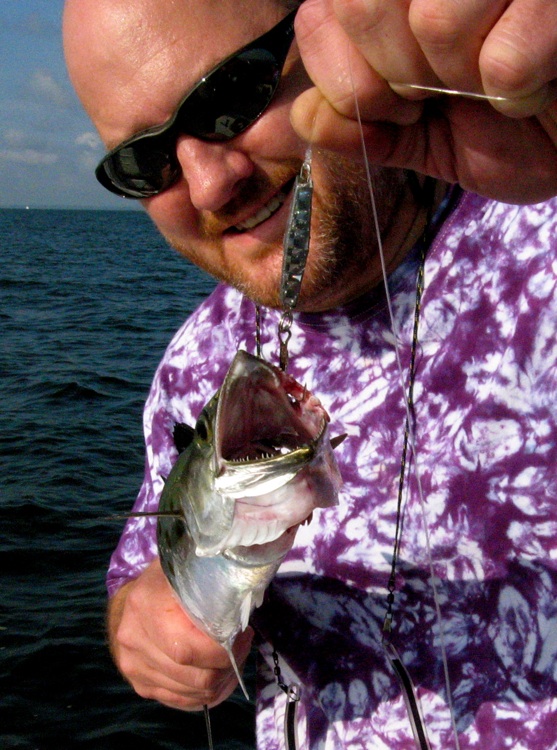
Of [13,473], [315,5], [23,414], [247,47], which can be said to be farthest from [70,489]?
[315,5]

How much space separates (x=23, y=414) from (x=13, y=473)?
2636 mm

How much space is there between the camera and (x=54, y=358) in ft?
53.4

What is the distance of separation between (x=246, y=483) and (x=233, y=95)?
4.42 ft

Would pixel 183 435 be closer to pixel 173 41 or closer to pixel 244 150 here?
pixel 244 150

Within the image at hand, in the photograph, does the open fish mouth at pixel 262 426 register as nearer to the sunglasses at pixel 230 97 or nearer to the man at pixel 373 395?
the man at pixel 373 395

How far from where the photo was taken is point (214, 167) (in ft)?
8.33

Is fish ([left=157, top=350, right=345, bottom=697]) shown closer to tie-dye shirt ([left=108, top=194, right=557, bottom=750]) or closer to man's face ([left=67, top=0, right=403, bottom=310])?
tie-dye shirt ([left=108, top=194, right=557, bottom=750])

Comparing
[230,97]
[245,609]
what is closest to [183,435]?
[245,609]

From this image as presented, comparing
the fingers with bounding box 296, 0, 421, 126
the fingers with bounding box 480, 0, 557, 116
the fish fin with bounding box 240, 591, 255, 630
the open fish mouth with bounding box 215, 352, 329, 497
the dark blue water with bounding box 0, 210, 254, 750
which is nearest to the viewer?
the fingers with bounding box 480, 0, 557, 116

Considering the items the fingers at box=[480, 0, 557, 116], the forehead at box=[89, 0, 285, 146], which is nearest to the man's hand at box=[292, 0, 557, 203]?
the fingers at box=[480, 0, 557, 116]

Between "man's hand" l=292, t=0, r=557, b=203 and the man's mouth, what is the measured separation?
0.85m

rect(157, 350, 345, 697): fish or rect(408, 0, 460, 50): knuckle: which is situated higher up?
rect(408, 0, 460, 50): knuckle

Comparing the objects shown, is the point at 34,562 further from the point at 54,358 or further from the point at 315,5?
the point at 54,358

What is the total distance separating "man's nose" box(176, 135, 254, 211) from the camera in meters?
2.52
